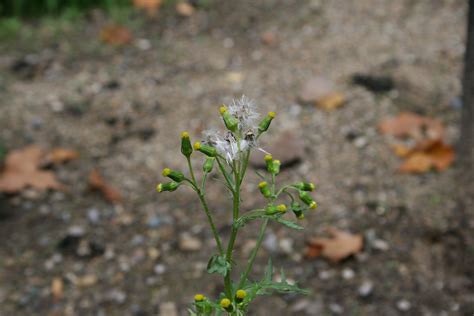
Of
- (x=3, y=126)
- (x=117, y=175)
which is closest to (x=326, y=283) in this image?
(x=117, y=175)

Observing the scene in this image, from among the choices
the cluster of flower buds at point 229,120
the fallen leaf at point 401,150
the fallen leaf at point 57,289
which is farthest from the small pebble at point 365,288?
the cluster of flower buds at point 229,120

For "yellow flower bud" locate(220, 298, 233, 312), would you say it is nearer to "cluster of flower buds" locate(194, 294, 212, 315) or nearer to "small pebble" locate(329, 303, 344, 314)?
"cluster of flower buds" locate(194, 294, 212, 315)

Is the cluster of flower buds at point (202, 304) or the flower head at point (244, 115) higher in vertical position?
the flower head at point (244, 115)

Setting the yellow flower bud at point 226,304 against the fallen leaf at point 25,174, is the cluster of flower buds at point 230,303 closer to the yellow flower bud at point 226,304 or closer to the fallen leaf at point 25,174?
the yellow flower bud at point 226,304

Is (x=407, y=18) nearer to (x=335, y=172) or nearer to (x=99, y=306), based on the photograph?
(x=335, y=172)

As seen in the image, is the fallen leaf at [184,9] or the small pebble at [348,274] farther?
the fallen leaf at [184,9]

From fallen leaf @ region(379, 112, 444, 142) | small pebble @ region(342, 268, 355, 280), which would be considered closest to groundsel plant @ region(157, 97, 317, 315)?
small pebble @ region(342, 268, 355, 280)

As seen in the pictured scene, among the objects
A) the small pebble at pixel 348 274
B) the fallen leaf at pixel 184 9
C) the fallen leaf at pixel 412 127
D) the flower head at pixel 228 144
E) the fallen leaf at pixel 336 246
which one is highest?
the flower head at pixel 228 144
